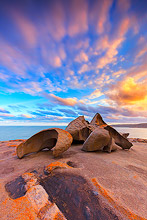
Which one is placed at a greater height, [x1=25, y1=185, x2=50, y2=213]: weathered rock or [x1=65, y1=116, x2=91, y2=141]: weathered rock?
[x1=65, y1=116, x2=91, y2=141]: weathered rock

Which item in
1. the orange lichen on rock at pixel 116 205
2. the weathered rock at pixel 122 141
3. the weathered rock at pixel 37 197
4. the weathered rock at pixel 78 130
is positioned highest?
the weathered rock at pixel 78 130

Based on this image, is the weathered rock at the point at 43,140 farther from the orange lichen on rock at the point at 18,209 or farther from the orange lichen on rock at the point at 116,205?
the orange lichen on rock at the point at 18,209

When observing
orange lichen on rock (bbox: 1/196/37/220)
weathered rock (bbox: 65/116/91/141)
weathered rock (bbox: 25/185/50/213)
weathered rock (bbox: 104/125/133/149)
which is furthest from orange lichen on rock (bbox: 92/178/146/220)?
weathered rock (bbox: 104/125/133/149)

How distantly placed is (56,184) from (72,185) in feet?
0.83

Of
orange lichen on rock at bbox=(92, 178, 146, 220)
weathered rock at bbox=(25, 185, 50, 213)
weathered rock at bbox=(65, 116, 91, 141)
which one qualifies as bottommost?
orange lichen on rock at bbox=(92, 178, 146, 220)

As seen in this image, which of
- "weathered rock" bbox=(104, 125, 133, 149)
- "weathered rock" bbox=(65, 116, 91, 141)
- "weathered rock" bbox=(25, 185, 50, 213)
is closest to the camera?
"weathered rock" bbox=(25, 185, 50, 213)

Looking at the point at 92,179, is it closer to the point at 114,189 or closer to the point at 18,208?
the point at 114,189

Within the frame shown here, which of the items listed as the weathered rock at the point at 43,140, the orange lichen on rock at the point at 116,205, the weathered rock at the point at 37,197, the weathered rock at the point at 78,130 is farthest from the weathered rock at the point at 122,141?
the weathered rock at the point at 37,197

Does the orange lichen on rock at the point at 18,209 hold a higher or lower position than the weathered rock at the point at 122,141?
lower

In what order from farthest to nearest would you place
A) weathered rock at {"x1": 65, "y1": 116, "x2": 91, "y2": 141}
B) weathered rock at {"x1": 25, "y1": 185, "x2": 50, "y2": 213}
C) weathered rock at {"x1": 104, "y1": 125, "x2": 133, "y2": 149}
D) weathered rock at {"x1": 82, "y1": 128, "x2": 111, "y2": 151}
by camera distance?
weathered rock at {"x1": 65, "y1": 116, "x2": 91, "y2": 141}
weathered rock at {"x1": 104, "y1": 125, "x2": 133, "y2": 149}
weathered rock at {"x1": 82, "y1": 128, "x2": 111, "y2": 151}
weathered rock at {"x1": 25, "y1": 185, "x2": 50, "y2": 213}

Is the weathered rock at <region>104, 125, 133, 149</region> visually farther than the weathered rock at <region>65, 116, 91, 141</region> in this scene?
No

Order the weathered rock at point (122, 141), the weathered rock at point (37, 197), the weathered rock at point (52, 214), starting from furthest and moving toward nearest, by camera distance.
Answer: the weathered rock at point (122, 141)
the weathered rock at point (37, 197)
the weathered rock at point (52, 214)

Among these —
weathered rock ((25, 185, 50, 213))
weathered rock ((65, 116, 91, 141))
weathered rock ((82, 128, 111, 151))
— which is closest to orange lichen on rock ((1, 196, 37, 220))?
weathered rock ((25, 185, 50, 213))

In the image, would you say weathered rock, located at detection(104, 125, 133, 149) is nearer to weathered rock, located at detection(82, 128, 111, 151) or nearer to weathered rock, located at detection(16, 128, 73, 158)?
weathered rock, located at detection(82, 128, 111, 151)
